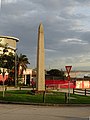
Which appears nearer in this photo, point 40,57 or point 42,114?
point 42,114

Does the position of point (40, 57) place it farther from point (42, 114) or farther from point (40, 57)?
point (42, 114)

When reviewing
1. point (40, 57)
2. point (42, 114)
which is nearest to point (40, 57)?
point (40, 57)

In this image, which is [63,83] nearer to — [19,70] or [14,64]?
[14,64]

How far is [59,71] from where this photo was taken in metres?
137

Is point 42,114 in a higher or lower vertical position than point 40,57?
lower

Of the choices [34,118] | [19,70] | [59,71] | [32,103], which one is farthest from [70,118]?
[59,71]

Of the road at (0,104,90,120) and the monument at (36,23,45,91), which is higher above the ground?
the monument at (36,23,45,91)

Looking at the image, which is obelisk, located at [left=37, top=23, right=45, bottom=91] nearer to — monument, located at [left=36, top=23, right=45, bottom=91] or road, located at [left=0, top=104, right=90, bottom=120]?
monument, located at [left=36, top=23, right=45, bottom=91]

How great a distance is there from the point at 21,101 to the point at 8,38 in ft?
305

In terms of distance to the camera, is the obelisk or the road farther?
the obelisk

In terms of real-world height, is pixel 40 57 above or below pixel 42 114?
above

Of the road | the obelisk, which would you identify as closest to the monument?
the obelisk

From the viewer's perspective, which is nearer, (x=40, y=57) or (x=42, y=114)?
(x=42, y=114)

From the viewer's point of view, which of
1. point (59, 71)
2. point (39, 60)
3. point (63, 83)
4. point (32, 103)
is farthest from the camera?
point (59, 71)
